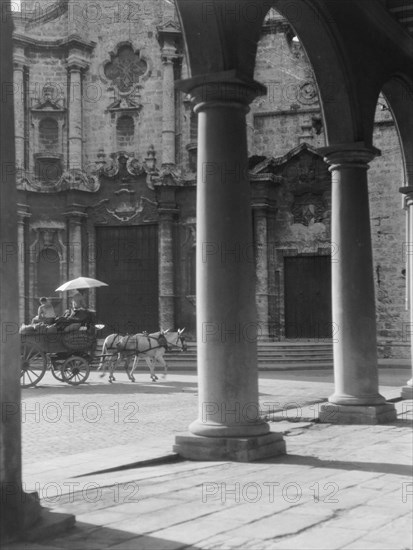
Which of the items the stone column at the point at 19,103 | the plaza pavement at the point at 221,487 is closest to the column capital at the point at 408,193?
the plaza pavement at the point at 221,487

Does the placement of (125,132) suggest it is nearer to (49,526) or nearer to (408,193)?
(408,193)

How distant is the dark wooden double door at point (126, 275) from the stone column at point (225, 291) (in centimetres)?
1928

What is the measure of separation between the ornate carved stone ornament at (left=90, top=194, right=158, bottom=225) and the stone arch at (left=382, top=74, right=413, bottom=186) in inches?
604

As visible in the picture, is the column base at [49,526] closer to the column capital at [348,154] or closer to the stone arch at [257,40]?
the stone arch at [257,40]

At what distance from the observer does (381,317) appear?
80.9 ft

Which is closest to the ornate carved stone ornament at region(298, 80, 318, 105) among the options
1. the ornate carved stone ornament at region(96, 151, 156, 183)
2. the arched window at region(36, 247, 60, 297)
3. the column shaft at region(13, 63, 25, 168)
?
the ornate carved stone ornament at region(96, 151, 156, 183)

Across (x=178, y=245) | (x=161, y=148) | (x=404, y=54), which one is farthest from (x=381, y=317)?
(x=404, y=54)

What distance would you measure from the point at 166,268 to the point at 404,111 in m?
15.1

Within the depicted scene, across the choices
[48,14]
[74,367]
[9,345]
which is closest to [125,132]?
[48,14]

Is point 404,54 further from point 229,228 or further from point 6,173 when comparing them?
point 6,173

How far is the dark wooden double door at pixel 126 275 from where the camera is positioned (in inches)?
1037

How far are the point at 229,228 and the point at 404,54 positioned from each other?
515 cm

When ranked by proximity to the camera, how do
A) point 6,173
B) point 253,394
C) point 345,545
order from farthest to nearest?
1. point 253,394
2. point 6,173
3. point 345,545

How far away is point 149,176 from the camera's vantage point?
1018 inches
